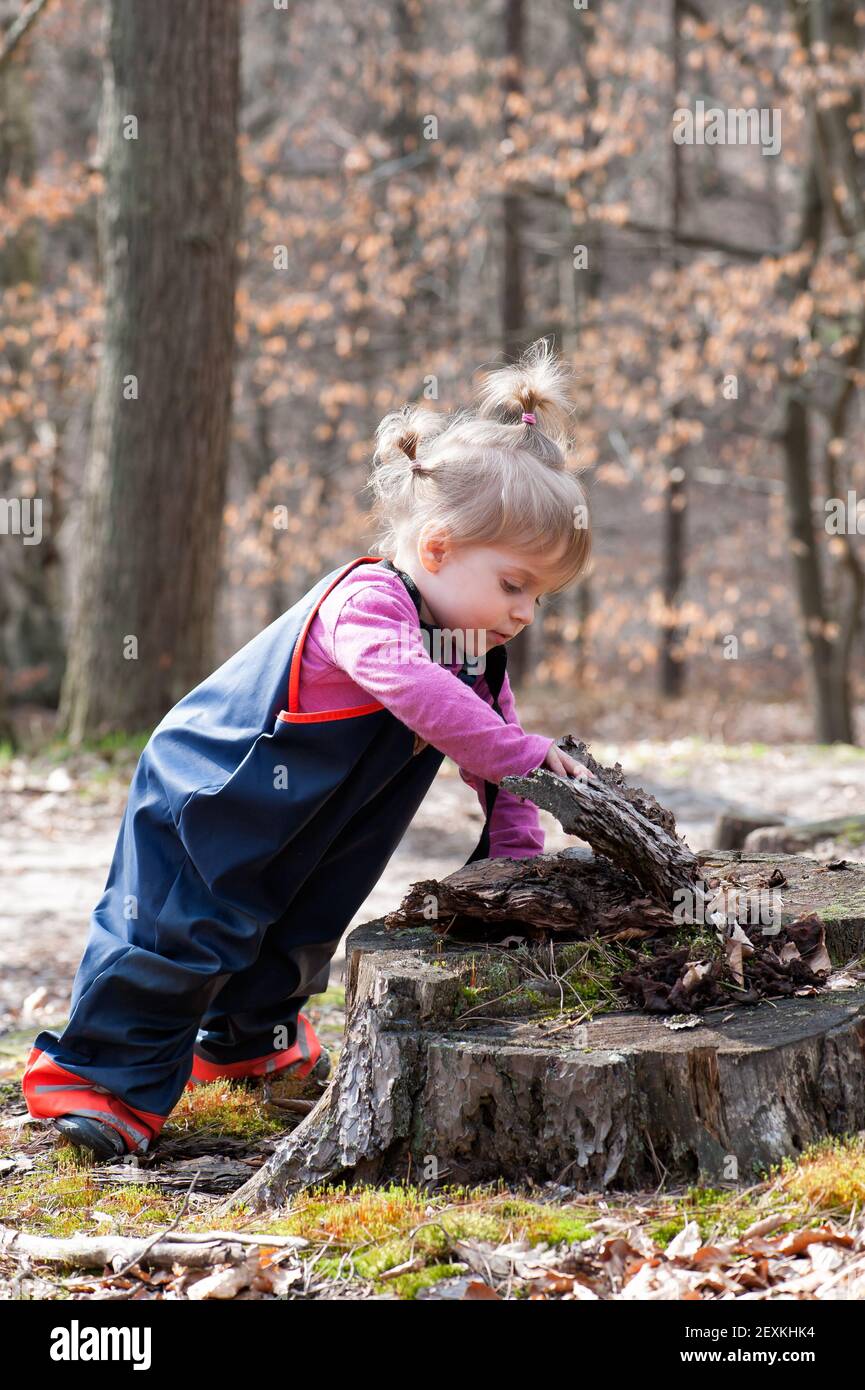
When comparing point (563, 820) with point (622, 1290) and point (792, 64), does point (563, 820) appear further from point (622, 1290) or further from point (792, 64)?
point (792, 64)

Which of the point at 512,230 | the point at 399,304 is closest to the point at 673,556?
the point at 512,230

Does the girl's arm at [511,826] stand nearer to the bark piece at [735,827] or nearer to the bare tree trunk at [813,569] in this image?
the bark piece at [735,827]

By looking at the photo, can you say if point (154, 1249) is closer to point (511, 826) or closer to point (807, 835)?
point (511, 826)

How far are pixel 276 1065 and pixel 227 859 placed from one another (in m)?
0.89

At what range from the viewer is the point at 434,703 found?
8.91 feet

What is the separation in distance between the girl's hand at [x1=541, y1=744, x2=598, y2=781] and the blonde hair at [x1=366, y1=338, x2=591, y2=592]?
0.43 meters

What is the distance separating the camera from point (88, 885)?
616 cm

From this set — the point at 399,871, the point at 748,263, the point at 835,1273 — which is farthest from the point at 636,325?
the point at 835,1273

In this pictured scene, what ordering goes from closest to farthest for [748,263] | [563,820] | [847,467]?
[563,820] < [748,263] < [847,467]

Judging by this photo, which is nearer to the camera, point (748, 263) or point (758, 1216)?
point (758, 1216)

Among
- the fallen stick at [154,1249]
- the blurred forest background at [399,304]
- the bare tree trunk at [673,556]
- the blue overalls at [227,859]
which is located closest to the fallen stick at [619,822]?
the blue overalls at [227,859]

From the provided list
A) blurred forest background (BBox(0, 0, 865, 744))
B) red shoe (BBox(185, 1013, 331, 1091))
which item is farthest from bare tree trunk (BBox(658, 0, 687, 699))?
red shoe (BBox(185, 1013, 331, 1091))

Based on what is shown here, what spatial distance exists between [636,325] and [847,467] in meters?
3.71

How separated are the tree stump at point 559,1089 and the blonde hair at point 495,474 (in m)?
0.95
